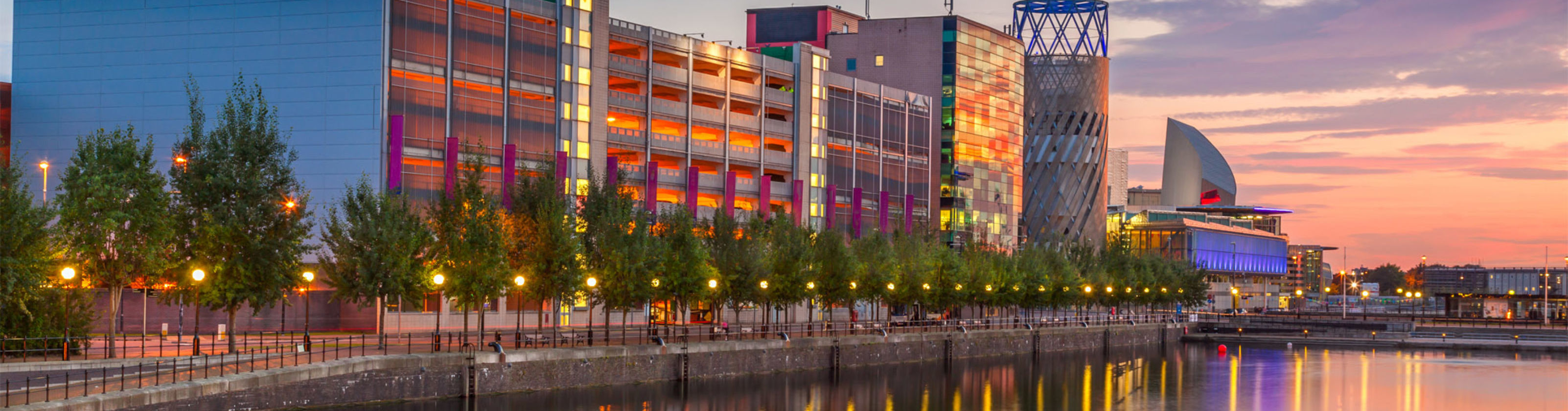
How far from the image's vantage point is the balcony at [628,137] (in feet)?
371

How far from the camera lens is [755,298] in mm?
82875

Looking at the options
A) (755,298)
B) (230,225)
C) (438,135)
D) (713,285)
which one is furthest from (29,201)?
(438,135)

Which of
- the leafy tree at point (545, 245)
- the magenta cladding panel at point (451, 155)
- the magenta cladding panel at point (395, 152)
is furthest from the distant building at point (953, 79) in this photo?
the leafy tree at point (545, 245)

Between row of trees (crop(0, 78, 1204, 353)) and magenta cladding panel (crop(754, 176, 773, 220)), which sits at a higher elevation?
magenta cladding panel (crop(754, 176, 773, 220))

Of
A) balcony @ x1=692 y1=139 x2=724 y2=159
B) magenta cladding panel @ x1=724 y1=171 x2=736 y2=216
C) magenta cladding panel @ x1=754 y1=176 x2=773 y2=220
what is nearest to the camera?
magenta cladding panel @ x1=724 y1=171 x2=736 y2=216

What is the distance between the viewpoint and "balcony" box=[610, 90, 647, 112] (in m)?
114

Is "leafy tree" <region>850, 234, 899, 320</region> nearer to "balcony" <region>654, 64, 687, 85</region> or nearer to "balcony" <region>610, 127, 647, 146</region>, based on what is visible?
"balcony" <region>610, 127, 647, 146</region>

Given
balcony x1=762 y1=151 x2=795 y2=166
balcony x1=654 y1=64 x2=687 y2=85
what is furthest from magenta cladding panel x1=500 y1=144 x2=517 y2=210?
balcony x1=762 y1=151 x2=795 y2=166

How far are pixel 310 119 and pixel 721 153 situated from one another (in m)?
37.5

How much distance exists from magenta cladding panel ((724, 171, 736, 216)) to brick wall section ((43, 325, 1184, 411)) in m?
29.0

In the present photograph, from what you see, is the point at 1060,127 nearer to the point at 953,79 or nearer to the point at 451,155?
the point at 953,79

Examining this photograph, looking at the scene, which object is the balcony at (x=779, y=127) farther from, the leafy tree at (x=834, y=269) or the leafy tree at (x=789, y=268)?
the leafy tree at (x=789, y=268)

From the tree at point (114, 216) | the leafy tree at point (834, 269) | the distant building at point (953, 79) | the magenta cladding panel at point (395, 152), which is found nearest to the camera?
the tree at point (114, 216)

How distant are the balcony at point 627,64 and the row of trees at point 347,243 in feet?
88.0
